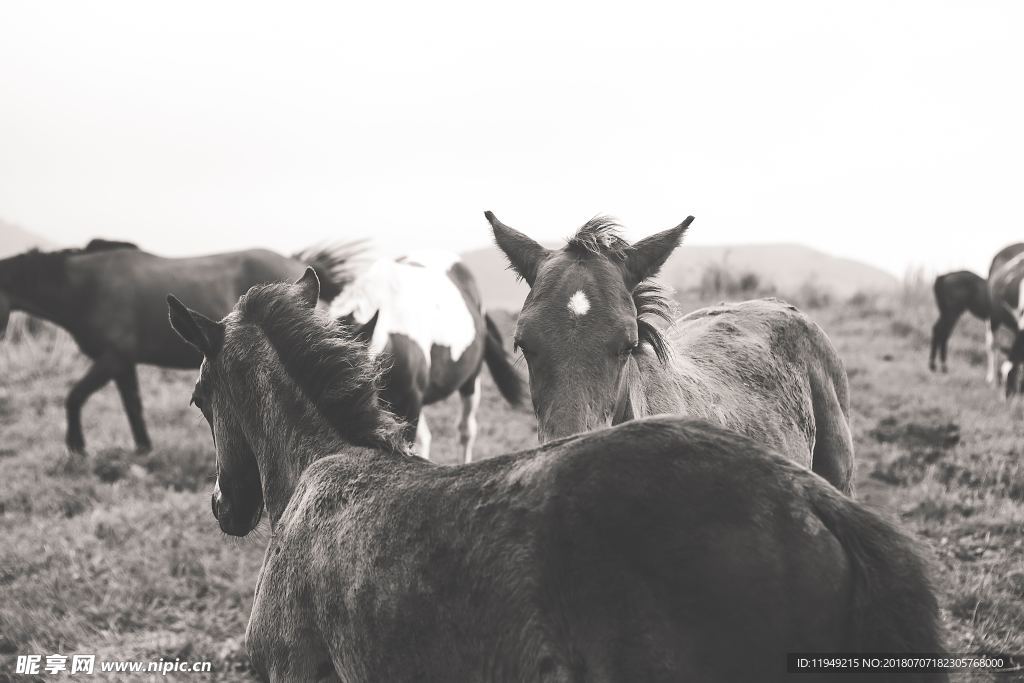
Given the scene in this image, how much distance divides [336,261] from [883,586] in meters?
7.12

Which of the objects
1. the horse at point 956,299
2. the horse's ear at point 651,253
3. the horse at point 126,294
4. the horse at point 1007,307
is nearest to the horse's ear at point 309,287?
the horse's ear at point 651,253

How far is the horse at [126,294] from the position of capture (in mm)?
7969

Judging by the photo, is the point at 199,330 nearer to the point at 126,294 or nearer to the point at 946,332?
the point at 126,294

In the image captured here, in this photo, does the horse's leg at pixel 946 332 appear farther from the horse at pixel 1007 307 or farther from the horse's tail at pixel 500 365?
the horse's tail at pixel 500 365

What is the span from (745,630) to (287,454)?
179 centimetres

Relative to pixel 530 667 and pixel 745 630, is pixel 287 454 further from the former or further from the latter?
pixel 745 630

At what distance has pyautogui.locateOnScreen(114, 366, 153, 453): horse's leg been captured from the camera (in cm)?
802

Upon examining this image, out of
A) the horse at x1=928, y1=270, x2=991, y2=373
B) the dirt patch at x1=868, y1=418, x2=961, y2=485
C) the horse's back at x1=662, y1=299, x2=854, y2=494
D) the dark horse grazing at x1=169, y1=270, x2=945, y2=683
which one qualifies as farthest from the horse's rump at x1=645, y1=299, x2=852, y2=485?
the horse at x1=928, y1=270, x2=991, y2=373

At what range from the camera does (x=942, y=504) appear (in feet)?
19.0

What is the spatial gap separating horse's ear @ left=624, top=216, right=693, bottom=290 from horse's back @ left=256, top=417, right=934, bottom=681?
1.49m

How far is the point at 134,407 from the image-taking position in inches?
317

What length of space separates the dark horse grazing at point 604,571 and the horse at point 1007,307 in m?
8.78

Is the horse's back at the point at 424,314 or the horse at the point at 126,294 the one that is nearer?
the horse's back at the point at 424,314

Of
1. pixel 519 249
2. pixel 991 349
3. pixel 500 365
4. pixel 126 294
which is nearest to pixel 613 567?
pixel 519 249
